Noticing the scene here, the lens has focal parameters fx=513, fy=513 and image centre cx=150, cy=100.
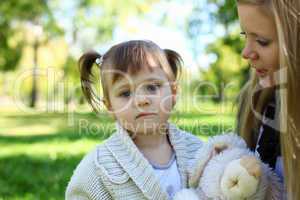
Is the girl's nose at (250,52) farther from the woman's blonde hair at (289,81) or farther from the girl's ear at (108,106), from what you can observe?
the girl's ear at (108,106)

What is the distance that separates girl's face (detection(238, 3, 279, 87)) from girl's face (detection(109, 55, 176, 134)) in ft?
1.22

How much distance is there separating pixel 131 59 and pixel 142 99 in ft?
0.52

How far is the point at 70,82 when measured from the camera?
37.6ft

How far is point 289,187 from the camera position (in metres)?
1.67

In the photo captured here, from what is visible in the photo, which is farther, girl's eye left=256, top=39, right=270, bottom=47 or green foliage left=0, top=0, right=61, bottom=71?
green foliage left=0, top=0, right=61, bottom=71

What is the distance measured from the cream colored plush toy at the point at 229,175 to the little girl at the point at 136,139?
13cm

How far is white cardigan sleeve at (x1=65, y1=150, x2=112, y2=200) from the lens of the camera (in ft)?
6.43

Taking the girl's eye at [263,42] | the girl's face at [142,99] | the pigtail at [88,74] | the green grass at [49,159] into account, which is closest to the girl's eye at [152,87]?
the girl's face at [142,99]

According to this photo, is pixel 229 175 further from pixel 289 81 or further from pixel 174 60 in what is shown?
pixel 174 60

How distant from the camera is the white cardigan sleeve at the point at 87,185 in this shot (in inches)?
77.1

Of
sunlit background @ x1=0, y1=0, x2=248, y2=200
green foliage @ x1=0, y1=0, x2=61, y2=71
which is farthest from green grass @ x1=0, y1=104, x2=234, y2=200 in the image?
green foliage @ x1=0, y1=0, x2=61, y2=71

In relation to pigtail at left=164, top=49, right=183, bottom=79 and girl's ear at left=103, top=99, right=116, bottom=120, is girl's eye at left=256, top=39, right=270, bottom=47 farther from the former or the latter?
girl's ear at left=103, top=99, right=116, bottom=120

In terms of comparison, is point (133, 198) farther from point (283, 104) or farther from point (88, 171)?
point (283, 104)

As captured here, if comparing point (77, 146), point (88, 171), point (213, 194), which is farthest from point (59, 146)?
point (213, 194)
